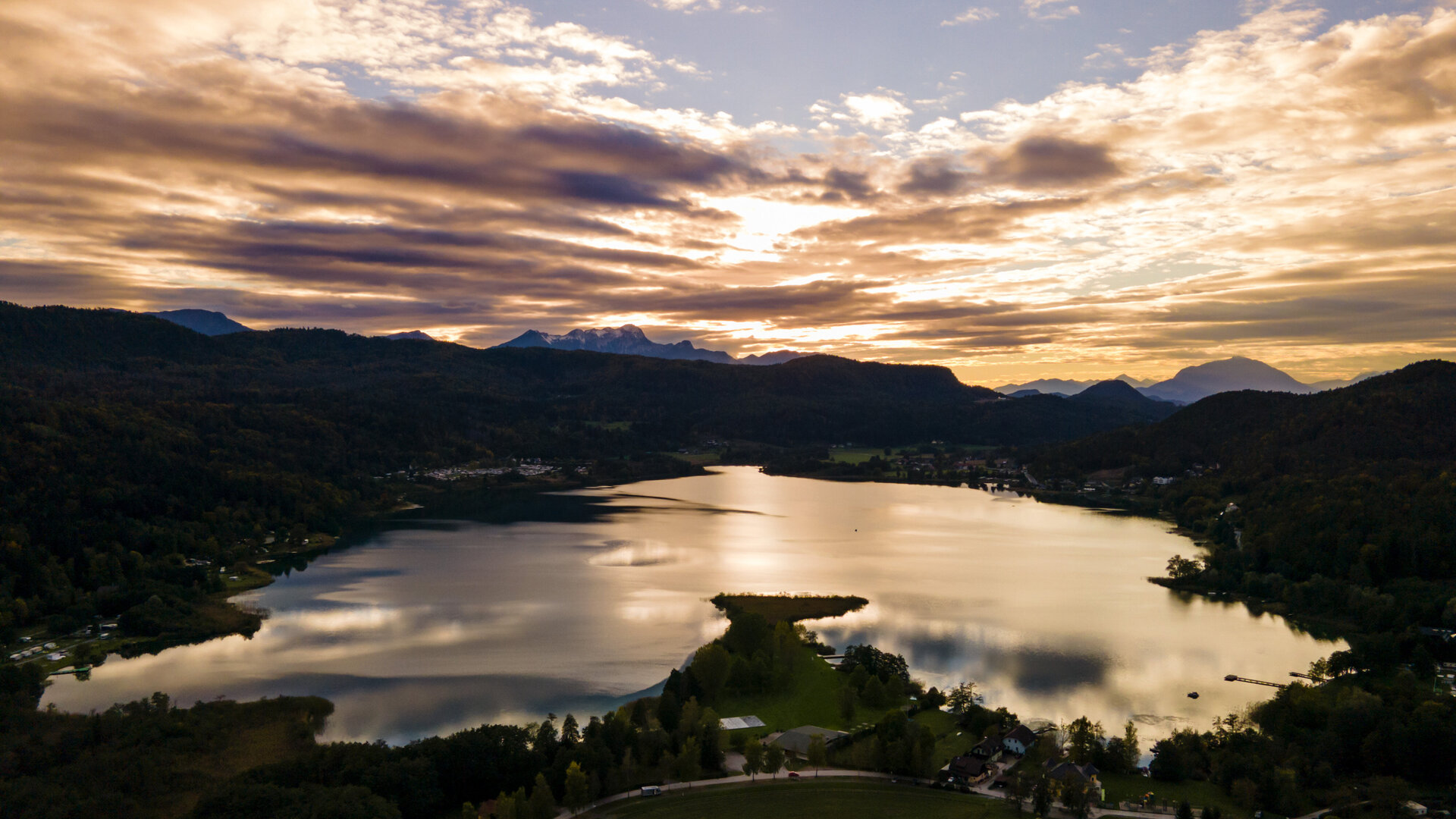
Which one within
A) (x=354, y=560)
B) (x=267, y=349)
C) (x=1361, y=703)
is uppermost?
(x=267, y=349)

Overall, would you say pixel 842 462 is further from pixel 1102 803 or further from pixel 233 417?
pixel 1102 803

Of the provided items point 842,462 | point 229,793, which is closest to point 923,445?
point 842,462

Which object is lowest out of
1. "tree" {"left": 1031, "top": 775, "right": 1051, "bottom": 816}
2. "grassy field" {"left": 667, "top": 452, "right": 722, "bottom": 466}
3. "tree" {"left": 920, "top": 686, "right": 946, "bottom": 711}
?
"grassy field" {"left": 667, "top": 452, "right": 722, "bottom": 466}

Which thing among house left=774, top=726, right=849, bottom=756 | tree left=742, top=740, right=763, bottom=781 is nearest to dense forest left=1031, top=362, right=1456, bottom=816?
house left=774, top=726, right=849, bottom=756

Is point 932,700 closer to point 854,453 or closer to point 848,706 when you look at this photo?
point 848,706

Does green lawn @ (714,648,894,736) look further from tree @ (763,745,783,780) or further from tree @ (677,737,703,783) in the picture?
tree @ (677,737,703,783)

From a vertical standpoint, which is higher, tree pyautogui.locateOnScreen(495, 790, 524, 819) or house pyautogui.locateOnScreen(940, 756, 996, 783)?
tree pyautogui.locateOnScreen(495, 790, 524, 819)

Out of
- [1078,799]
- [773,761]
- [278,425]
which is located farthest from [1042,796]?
[278,425]
